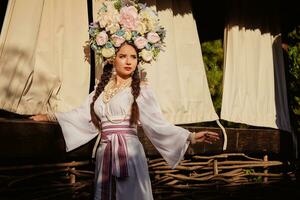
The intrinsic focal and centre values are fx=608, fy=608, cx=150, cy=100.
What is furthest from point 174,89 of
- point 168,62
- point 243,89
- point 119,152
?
point 119,152

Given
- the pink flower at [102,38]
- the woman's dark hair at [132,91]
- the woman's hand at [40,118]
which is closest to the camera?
the woman's dark hair at [132,91]

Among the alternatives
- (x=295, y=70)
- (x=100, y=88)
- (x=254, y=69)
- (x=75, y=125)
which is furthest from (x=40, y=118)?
(x=295, y=70)

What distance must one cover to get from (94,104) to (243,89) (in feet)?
11.7

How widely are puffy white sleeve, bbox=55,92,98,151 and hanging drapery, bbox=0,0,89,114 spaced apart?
69 centimetres

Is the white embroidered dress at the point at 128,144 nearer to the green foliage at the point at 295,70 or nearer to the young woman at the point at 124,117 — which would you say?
the young woman at the point at 124,117

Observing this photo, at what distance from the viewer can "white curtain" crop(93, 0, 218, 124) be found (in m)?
6.85

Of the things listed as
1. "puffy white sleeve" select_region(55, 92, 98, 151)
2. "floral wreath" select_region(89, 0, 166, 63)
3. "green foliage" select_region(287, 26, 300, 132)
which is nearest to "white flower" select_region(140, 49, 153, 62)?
"floral wreath" select_region(89, 0, 166, 63)

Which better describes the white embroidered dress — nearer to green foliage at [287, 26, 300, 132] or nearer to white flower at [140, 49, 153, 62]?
white flower at [140, 49, 153, 62]

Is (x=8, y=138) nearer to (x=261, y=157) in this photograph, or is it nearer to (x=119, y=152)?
(x=119, y=152)

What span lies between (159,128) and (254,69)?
147 inches

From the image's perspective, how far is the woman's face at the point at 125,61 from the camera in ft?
15.7

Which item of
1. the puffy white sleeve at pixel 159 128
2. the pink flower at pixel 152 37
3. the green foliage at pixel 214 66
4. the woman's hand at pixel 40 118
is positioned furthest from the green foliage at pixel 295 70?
the woman's hand at pixel 40 118

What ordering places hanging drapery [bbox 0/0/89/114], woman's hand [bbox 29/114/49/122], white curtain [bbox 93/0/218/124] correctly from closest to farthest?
woman's hand [bbox 29/114/49/122] → hanging drapery [bbox 0/0/89/114] → white curtain [bbox 93/0/218/124]

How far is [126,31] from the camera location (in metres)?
4.86
